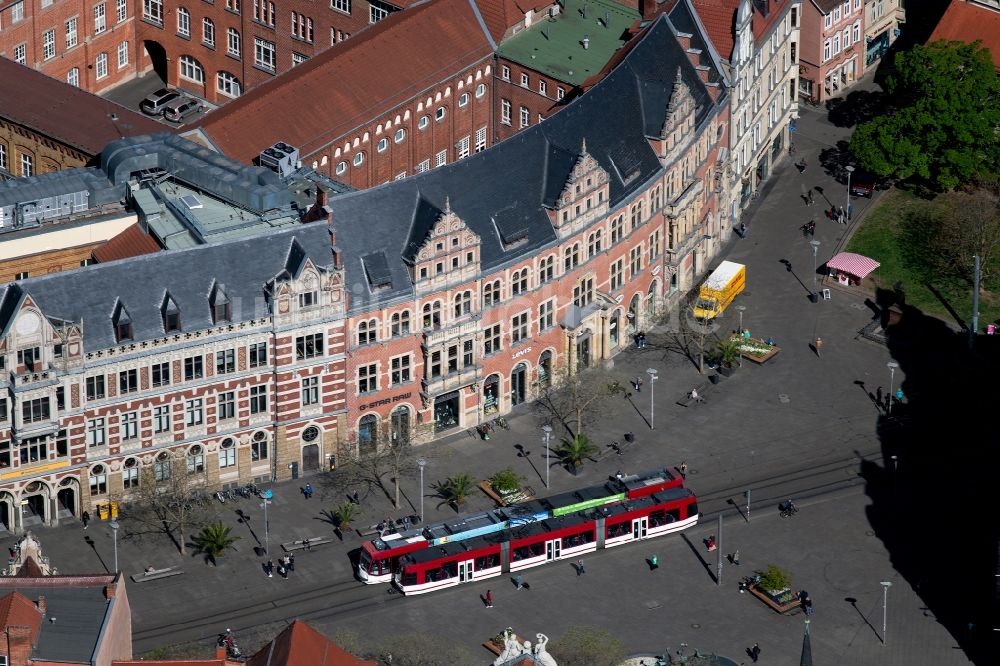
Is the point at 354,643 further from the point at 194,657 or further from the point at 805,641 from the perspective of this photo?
the point at 805,641

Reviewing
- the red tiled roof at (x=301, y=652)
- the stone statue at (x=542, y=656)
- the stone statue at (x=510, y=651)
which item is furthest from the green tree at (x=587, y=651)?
the red tiled roof at (x=301, y=652)

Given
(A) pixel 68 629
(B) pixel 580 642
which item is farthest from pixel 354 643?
(A) pixel 68 629

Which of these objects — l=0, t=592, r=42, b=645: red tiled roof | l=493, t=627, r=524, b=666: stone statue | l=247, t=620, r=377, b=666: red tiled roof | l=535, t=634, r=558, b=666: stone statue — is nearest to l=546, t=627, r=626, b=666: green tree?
l=535, t=634, r=558, b=666: stone statue

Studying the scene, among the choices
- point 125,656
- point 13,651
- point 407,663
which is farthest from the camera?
point 407,663

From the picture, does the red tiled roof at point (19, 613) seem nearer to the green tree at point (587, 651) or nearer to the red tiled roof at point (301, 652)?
the red tiled roof at point (301, 652)

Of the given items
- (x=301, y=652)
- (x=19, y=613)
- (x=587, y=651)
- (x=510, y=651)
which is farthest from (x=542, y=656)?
(x=19, y=613)
